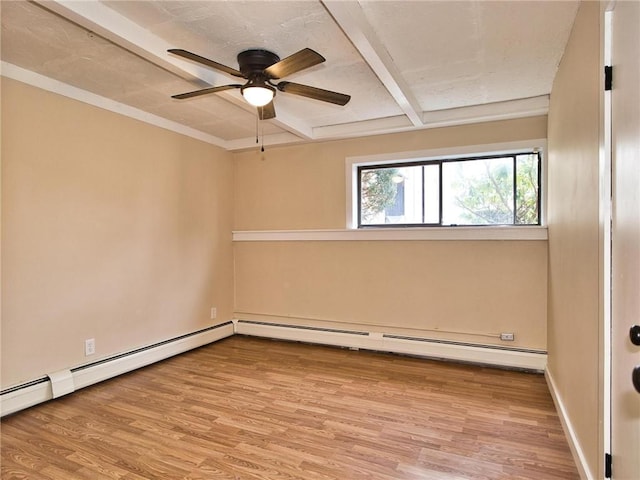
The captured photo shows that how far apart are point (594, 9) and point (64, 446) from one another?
3.57 m

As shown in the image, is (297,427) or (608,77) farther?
(297,427)

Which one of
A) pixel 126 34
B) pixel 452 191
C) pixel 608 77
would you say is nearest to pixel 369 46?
pixel 608 77

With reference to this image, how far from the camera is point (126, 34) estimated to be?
2.08 metres

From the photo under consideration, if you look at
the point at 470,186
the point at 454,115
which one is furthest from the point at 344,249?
the point at 454,115

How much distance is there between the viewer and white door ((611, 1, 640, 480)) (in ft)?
3.81

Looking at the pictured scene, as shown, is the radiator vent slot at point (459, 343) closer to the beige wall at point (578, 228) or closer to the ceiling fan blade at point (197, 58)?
the beige wall at point (578, 228)

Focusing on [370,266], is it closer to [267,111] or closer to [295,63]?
[267,111]

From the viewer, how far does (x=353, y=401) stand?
9.08ft

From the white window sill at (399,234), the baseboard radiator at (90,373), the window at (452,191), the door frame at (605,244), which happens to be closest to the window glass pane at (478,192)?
the window at (452,191)

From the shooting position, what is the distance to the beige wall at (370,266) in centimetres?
342

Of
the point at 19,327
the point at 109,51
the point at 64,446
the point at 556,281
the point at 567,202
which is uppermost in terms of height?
the point at 109,51

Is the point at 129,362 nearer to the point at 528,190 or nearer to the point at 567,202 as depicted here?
the point at 567,202

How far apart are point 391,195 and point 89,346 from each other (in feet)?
10.4

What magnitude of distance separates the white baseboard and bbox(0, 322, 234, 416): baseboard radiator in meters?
3.37
